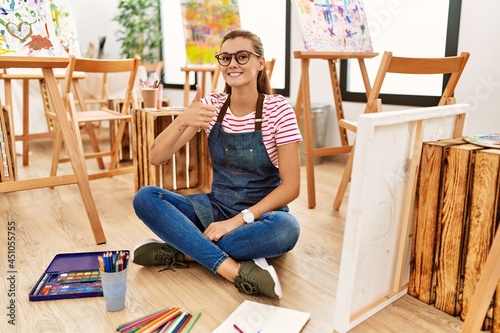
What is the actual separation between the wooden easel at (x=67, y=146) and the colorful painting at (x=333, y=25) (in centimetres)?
118

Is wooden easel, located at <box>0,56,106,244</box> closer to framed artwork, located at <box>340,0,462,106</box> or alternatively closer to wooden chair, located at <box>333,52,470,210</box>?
wooden chair, located at <box>333,52,470,210</box>

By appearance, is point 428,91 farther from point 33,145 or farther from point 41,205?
point 33,145

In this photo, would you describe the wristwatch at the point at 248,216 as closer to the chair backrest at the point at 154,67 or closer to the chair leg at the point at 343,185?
the chair leg at the point at 343,185

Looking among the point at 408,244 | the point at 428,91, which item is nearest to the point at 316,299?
the point at 408,244

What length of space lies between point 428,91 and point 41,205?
239 cm

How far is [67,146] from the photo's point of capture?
1785 mm

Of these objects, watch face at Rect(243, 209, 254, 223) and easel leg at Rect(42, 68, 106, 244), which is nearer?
watch face at Rect(243, 209, 254, 223)

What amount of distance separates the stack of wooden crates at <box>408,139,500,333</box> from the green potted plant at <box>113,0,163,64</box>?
15.3 feet

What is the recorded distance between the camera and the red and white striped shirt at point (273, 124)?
1.55 m

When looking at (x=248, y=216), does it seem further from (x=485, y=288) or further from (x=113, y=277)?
(x=485, y=288)

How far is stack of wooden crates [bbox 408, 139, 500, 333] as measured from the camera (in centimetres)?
117

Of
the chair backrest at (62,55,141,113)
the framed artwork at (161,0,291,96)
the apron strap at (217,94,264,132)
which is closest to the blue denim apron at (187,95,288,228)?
the apron strap at (217,94,264,132)

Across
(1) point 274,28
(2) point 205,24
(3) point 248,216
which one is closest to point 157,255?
(3) point 248,216

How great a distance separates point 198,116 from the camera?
150 cm
